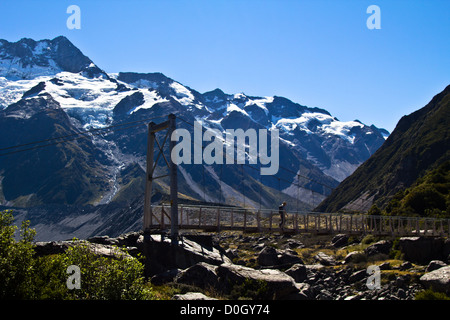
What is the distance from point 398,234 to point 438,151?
66933 mm

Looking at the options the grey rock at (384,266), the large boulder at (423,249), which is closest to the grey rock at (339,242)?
the large boulder at (423,249)

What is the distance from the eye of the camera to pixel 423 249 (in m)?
31.5

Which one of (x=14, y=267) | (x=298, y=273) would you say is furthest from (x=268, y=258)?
(x=14, y=267)

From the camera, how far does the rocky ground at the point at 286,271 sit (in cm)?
1791

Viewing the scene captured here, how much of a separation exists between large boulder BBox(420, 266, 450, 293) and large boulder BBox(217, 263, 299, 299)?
25.8 ft

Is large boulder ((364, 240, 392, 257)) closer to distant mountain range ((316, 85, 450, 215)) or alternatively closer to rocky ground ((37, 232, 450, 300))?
rocky ground ((37, 232, 450, 300))

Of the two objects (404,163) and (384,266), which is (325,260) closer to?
(384,266)

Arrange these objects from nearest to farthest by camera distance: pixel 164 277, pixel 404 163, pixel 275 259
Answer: pixel 164 277, pixel 275 259, pixel 404 163

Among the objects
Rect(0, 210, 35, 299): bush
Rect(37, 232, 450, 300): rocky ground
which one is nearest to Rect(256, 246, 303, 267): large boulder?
Rect(37, 232, 450, 300): rocky ground

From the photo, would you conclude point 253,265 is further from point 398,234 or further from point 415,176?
point 415,176

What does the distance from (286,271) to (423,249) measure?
10731 mm

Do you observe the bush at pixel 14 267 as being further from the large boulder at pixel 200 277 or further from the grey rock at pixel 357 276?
the grey rock at pixel 357 276

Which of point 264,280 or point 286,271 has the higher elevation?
point 264,280

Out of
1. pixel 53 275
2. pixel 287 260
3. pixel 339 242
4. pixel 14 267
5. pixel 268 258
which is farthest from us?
pixel 339 242
